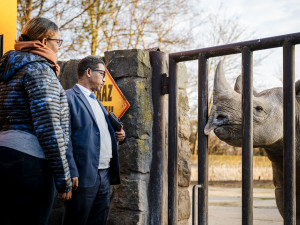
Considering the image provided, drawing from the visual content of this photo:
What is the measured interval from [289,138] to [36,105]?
160cm

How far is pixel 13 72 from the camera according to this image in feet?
7.64

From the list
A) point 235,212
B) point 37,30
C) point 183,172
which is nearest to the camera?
point 37,30

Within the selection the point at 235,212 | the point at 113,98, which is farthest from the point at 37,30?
the point at 235,212

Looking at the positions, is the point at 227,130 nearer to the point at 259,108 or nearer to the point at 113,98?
the point at 259,108

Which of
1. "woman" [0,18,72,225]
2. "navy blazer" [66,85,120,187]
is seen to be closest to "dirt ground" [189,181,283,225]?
"navy blazer" [66,85,120,187]

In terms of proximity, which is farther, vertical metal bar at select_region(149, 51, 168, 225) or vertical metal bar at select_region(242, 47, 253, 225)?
vertical metal bar at select_region(149, 51, 168, 225)

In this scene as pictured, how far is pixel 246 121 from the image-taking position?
297 centimetres

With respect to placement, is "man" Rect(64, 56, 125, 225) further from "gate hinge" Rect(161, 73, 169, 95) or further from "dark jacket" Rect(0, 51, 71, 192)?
"gate hinge" Rect(161, 73, 169, 95)

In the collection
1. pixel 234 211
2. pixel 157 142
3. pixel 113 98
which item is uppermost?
pixel 113 98

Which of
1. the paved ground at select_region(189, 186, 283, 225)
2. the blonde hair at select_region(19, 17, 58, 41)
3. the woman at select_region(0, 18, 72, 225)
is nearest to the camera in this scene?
the woman at select_region(0, 18, 72, 225)

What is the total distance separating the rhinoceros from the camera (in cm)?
309

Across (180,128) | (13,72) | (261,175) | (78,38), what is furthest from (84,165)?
(261,175)

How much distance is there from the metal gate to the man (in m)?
0.56

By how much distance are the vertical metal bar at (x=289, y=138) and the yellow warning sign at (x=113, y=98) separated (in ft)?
4.24
